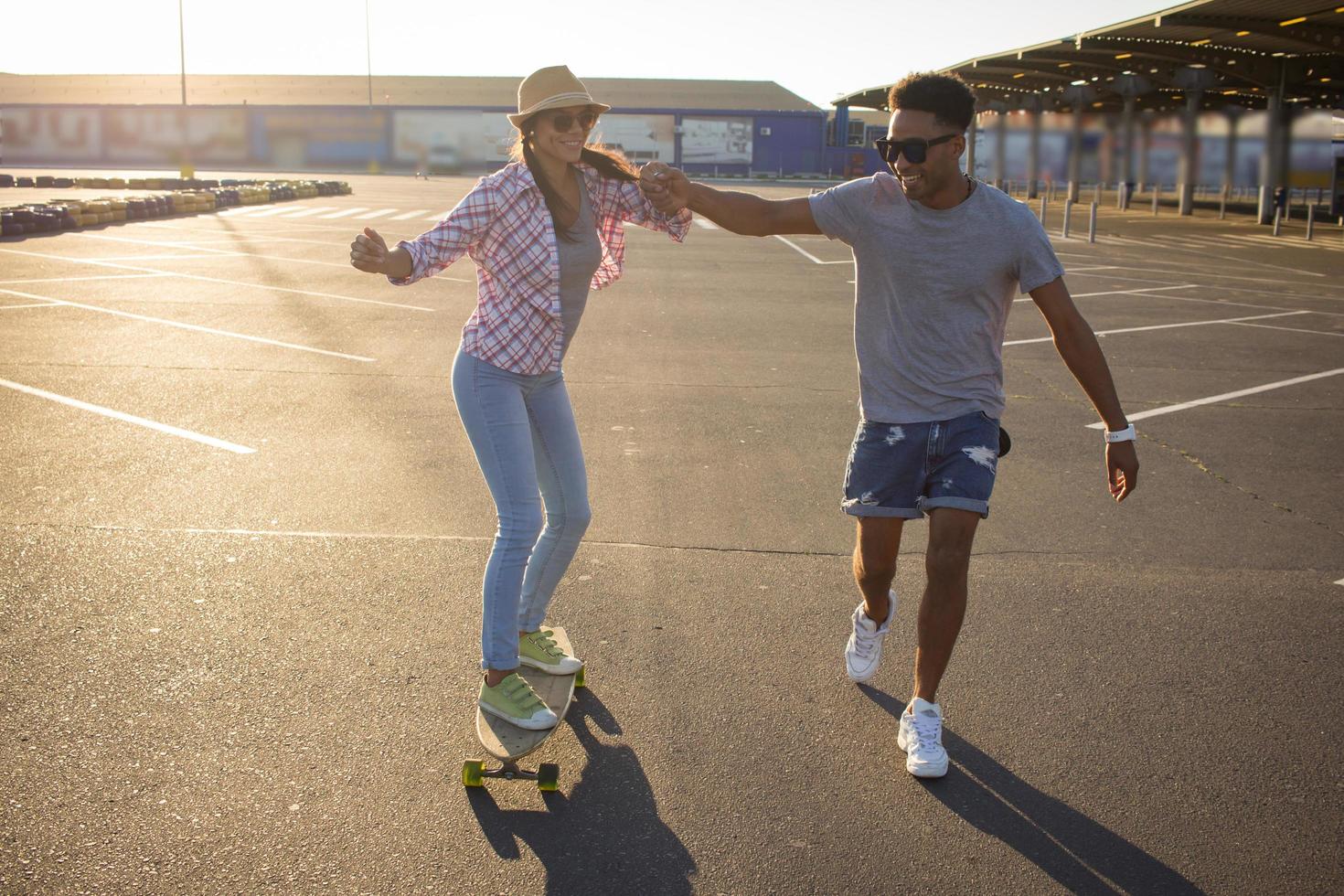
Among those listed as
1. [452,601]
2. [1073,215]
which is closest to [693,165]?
[1073,215]

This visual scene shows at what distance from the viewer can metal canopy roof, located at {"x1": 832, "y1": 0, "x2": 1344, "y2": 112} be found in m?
26.9

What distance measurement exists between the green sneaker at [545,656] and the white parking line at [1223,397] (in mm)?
5277

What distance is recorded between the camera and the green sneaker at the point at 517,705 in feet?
12.0

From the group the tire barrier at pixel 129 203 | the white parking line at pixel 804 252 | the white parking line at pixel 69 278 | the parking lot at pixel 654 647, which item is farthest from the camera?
the white parking line at pixel 804 252

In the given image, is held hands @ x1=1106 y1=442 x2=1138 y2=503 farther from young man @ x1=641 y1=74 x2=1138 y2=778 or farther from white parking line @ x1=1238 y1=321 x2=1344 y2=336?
white parking line @ x1=1238 y1=321 x2=1344 y2=336

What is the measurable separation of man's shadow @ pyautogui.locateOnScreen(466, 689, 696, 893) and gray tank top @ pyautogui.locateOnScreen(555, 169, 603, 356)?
1.35 m

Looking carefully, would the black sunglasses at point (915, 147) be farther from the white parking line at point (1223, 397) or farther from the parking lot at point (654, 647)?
the white parking line at point (1223, 397)

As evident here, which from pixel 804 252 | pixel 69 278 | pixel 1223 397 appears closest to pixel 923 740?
pixel 1223 397

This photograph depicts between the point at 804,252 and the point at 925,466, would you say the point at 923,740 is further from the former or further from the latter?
the point at 804,252

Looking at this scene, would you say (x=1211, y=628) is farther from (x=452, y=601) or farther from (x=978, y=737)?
(x=452, y=601)

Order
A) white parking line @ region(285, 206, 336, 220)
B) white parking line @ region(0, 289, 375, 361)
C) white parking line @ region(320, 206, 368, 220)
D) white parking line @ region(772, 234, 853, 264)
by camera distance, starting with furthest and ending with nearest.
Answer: white parking line @ region(320, 206, 368, 220) → white parking line @ region(285, 206, 336, 220) → white parking line @ region(772, 234, 853, 264) → white parking line @ region(0, 289, 375, 361)

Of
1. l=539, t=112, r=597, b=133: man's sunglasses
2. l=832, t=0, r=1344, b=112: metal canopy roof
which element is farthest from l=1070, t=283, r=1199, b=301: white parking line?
l=539, t=112, r=597, b=133: man's sunglasses

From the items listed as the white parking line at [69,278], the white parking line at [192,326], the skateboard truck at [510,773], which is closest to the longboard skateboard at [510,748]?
the skateboard truck at [510,773]

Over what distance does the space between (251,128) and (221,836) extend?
235 feet
